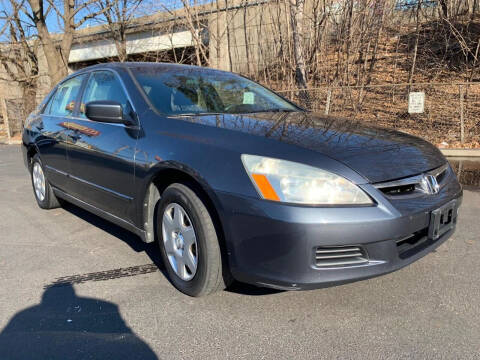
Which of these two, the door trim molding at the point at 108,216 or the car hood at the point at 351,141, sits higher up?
the car hood at the point at 351,141

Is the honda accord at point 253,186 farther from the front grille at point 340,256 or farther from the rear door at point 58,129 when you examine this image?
the rear door at point 58,129

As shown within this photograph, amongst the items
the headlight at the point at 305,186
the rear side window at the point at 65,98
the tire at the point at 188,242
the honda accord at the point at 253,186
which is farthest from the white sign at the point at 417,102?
the tire at the point at 188,242

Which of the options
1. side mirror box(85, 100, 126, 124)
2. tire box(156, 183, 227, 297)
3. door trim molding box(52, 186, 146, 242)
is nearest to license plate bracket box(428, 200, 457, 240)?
tire box(156, 183, 227, 297)

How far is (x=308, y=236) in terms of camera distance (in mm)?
1952

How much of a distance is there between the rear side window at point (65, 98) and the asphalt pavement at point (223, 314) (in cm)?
155

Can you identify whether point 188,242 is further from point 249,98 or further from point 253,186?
point 249,98

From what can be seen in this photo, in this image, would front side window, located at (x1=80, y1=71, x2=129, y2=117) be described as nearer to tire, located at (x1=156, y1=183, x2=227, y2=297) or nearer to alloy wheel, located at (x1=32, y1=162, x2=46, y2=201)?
tire, located at (x1=156, y1=183, x2=227, y2=297)

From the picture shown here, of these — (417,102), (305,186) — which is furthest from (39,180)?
(417,102)

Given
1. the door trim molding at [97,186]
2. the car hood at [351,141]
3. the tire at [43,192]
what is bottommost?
the tire at [43,192]

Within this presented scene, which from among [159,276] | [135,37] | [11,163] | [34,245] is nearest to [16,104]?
[135,37]

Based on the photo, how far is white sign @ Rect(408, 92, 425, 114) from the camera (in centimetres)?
946

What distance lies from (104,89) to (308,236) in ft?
7.90

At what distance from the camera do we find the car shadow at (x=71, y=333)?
2.04m

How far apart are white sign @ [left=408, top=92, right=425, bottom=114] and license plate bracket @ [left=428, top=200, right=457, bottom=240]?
25.7ft
